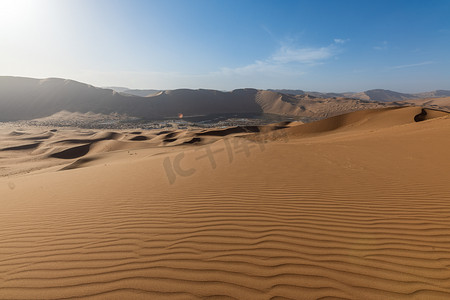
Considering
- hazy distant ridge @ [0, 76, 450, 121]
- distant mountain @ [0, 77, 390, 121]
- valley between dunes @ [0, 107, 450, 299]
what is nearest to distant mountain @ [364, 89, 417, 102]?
hazy distant ridge @ [0, 76, 450, 121]

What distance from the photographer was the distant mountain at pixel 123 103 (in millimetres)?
52250

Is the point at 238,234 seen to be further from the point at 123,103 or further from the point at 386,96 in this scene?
the point at 386,96

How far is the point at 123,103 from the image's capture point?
186 ft

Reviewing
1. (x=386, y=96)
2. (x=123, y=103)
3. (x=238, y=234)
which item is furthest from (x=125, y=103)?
(x=386, y=96)

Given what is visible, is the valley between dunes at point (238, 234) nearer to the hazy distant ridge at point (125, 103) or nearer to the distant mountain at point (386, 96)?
the hazy distant ridge at point (125, 103)

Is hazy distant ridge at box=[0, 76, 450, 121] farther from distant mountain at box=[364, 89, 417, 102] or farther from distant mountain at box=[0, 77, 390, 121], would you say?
distant mountain at box=[364, 89, 417, 102]

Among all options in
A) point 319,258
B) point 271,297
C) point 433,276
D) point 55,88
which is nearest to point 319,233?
point 319,258

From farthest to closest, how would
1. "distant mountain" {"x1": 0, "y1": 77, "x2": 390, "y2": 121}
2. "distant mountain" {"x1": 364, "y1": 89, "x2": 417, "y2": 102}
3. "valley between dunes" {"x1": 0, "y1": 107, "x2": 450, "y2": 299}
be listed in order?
1. "distant mountain" {"x1": 364, "y1": 89, "x2": 417, "y2": 102}
2. "distant mountain" {"x1": 0, "y1": 77, "x2": 390, "y2": 121}
3. "valley between dunes" {"x1": 0, "y1": 107, "x2": 450, "y2": 299}

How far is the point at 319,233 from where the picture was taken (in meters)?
2.79

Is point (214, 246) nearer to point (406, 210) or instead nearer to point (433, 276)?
point (433, 276)

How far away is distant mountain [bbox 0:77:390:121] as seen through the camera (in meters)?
52.2

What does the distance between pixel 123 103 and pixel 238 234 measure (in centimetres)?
6129

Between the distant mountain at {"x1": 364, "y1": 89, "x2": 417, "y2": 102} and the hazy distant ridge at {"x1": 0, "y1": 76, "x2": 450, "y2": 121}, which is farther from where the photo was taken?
the distant mountain at {"x1": 364, "y1": 89, "x2": 417, "y2": 102}

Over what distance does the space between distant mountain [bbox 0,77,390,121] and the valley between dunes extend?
1900 inches
